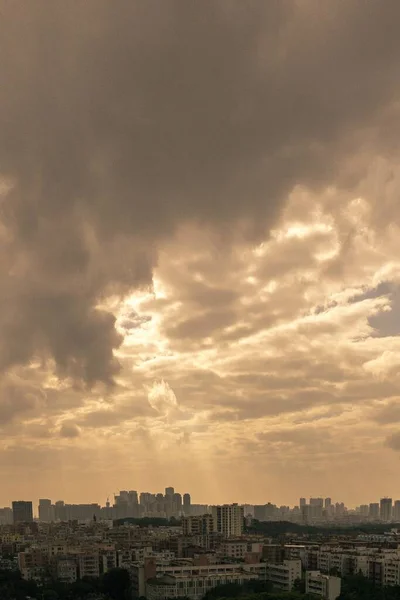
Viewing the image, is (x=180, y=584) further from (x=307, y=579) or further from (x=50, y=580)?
(x=50, y=580)

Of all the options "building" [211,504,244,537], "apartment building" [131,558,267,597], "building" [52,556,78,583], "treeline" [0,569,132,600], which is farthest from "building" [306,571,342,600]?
"building" [211,504,244,537]

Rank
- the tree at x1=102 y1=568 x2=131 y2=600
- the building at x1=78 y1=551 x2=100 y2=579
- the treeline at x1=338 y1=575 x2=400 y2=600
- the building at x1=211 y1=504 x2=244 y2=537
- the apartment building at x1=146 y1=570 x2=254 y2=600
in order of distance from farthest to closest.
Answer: the building at x1=211 y1=504 x2=244 y2=537, the building at x1=78 y1=551 x2=100 y2=579, the tree at x1=102 y1=568 x2=131 y2=600, the apartment building at x1=146 y1=570 x2=254 y2=600, the treeline at x1=338 y1=575 x2=400 y2=600

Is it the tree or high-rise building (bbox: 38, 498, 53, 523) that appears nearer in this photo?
the tree

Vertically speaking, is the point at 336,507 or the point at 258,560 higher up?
the point at 258,560

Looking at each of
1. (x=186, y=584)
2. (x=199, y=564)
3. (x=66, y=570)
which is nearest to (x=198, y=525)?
(x=66, y=570)

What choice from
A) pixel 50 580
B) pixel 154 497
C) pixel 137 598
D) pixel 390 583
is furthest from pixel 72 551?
pixel 154 497

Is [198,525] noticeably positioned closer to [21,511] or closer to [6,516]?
[21,511]

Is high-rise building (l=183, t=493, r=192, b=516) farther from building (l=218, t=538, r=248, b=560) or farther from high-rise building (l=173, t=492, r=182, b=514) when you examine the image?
building (l=218, t=538, r=248, b=560)
